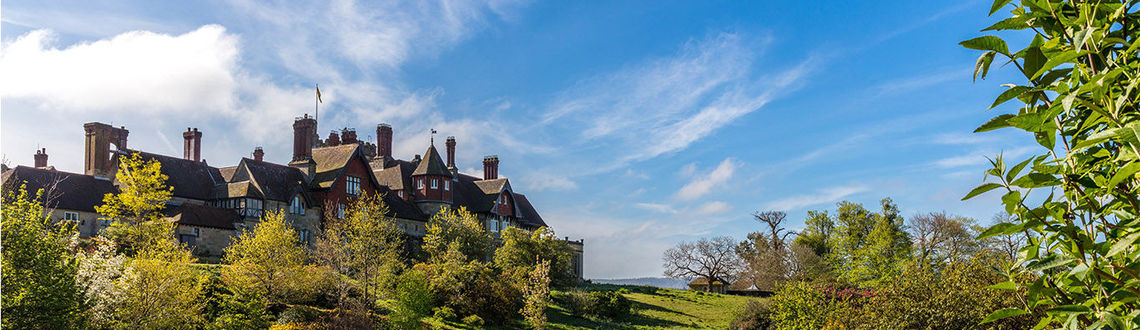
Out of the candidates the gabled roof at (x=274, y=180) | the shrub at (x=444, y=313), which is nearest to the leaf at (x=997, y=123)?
the shrub at (x=444, y=313)

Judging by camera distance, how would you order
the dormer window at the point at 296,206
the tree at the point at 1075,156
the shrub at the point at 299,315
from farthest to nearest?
the dormer window at the point at 296,206 < the shrub at the point at 299,315 < the tree at the point at 1075,156

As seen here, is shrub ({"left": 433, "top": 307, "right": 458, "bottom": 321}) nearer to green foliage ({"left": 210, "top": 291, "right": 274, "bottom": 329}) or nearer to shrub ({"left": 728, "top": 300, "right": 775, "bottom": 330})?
green foliage ({"left": 210, "top": 291, "right": 274, "bottom": 329})

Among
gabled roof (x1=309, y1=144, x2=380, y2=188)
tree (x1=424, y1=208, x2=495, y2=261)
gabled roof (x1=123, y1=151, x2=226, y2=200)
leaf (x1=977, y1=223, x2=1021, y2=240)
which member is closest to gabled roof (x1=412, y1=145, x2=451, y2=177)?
gabled roof (x1=309, y1=144, x2=380, y2=188)

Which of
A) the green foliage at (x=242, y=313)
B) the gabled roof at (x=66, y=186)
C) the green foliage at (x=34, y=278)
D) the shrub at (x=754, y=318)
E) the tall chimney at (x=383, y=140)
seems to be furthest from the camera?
the tall chimney at (x=383, y=140)

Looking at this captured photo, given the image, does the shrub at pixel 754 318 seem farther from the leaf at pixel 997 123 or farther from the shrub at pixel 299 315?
the leaf at pixel 997 123

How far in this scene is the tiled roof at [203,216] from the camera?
160 ft

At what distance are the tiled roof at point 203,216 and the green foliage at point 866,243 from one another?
131 feet

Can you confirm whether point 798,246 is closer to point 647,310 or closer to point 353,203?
point 647,310

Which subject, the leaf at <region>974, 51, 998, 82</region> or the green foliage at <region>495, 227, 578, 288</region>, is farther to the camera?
the green foliage at <region>495, 227, 578, 288</region>

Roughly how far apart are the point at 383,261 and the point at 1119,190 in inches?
1702

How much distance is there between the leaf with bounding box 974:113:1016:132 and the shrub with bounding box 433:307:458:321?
121 feet

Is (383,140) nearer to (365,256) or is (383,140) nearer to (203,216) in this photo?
(203,216)

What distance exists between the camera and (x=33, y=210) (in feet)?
74.5

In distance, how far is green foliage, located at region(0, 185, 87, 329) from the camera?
20234mm
